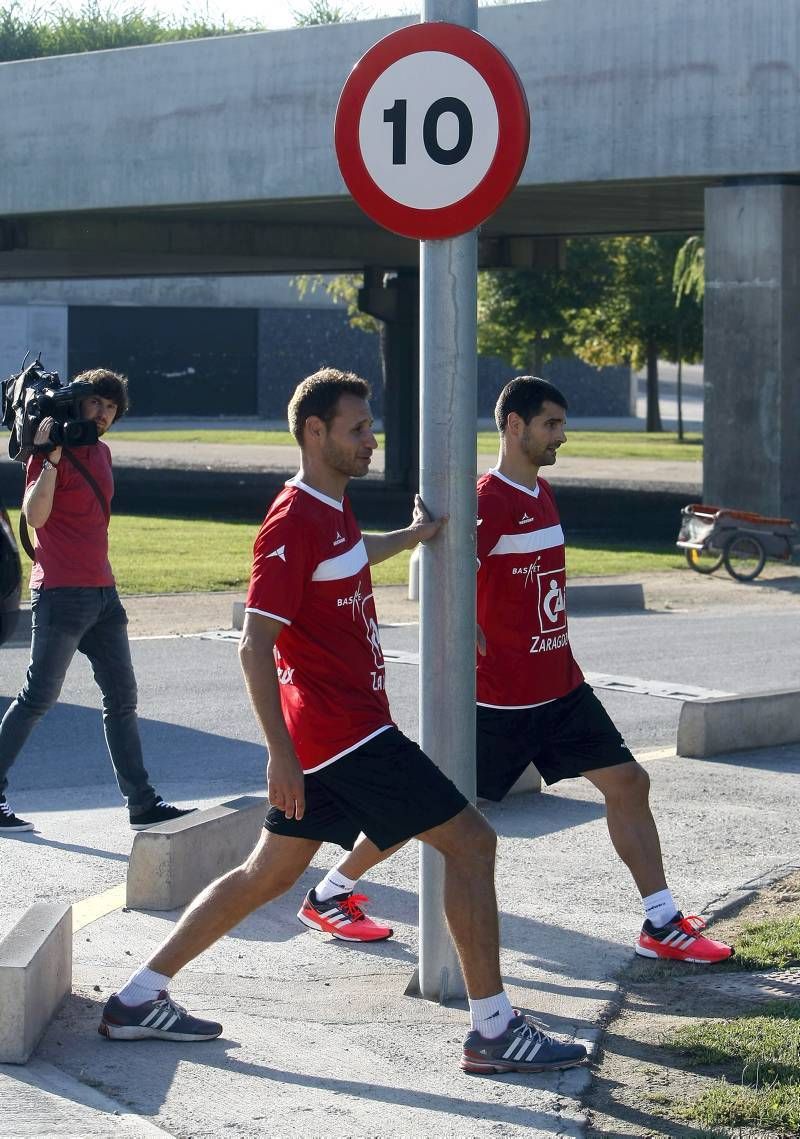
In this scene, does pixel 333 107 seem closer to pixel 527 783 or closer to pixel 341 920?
pixel 527 783

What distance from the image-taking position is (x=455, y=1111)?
437cm

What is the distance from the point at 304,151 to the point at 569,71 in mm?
3791

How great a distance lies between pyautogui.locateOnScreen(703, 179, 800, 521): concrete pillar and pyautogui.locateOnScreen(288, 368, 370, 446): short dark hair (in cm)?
1525

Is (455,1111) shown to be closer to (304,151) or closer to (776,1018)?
(776,1018)

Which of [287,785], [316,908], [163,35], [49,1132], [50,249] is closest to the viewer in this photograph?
[49,1132]

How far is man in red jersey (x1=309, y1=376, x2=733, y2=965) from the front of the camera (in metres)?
5.77

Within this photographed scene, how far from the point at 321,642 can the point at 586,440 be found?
50.0 m

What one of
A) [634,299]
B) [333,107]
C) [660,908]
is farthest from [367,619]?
[634,299]

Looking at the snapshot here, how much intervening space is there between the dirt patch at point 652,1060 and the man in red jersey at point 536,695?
22cm

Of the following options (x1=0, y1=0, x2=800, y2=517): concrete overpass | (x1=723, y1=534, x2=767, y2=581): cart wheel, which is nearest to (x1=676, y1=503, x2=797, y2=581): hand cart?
(x1=723, y1=534, x2=767, y2=581): cart wheel

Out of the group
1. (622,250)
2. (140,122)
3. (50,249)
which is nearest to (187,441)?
(622,250)

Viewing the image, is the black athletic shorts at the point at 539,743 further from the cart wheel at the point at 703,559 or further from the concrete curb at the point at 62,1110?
the cart wheel at the point at 703,559

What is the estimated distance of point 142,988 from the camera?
189 inches

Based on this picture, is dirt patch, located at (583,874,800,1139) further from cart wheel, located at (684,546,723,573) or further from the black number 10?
cart wheel, located at (684,546,723,573)
